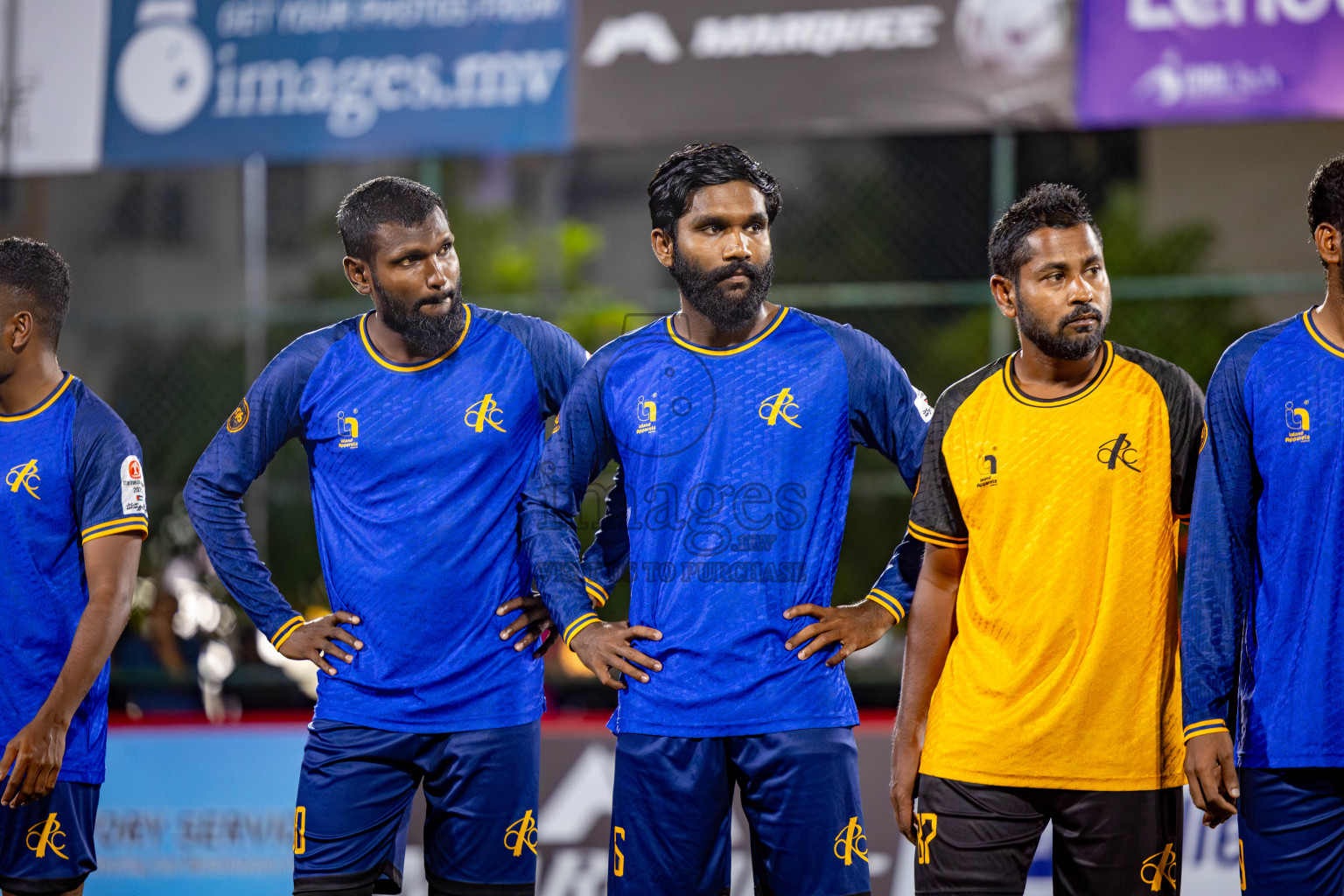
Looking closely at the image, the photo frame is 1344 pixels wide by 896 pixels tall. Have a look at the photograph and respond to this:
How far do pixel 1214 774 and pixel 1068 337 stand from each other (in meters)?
0.98

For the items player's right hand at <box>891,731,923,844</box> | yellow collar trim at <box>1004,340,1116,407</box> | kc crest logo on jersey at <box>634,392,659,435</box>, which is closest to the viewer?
yellow collar trim at <box>1004,340,1116,407</box>

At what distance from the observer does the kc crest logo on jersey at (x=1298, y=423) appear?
281 cm

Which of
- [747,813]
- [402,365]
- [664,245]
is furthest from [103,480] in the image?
[747,813]

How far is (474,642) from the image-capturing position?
11.6ft

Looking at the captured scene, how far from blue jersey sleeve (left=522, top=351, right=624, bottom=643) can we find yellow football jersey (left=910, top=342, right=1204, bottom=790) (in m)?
0.94

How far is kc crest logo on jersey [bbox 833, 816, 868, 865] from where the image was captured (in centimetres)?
317

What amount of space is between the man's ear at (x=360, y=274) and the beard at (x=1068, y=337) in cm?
178

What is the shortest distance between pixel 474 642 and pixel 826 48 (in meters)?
5.40

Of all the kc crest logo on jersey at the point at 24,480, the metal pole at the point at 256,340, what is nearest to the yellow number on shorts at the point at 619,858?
the kc crest logo on jersey at the point at 24,480

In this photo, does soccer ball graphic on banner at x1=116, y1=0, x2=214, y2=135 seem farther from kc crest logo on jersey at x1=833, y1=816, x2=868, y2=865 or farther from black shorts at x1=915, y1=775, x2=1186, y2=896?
black shorts at x1=915, y1=775, x2=1186, y2=896

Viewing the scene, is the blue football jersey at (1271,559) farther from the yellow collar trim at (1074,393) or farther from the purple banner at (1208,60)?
the purple banner at (1208,60)

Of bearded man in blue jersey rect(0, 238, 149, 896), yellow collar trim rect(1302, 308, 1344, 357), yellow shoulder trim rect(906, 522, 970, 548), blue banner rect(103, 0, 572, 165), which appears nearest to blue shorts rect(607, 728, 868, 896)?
yellow shoulder trim rect(906, 522, 970, 548)

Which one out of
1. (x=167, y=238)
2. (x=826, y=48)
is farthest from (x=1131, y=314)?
(x=167, y=238)

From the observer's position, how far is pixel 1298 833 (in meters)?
2.78
